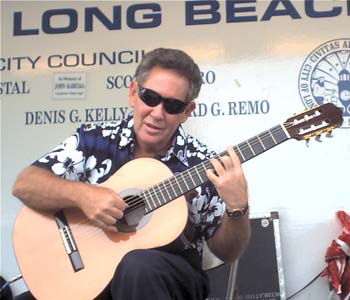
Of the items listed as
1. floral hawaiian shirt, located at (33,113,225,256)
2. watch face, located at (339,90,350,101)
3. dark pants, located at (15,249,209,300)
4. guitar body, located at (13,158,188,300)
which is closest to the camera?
dark pants, located at (15,249,209,300)

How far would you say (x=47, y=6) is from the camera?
294 centimetres

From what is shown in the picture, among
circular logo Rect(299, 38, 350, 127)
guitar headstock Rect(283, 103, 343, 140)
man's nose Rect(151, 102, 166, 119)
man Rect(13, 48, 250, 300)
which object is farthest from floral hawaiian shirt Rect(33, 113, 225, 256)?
circular logo Rect(299, 38, 350, 127)

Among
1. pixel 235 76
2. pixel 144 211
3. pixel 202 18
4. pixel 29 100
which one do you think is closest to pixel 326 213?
pixel 235 76

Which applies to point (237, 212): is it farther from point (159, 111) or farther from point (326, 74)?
point (326, 74)

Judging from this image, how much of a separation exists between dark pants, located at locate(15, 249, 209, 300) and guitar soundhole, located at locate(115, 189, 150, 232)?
159 mm

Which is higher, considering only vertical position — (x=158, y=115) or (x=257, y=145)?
(x=158, y=115)

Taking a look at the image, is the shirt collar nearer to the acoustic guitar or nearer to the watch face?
the acoustic guitar

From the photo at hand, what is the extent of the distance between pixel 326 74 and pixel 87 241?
156 centimetres

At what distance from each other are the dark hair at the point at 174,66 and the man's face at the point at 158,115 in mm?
15

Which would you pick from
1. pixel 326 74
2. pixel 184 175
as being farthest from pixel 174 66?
pixel 326 74

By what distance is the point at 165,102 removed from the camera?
166 centimetres

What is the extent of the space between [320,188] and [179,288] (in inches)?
54.2

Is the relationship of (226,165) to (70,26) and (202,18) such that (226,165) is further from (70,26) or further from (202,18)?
(70,26)

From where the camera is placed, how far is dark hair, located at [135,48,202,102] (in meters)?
1.71
